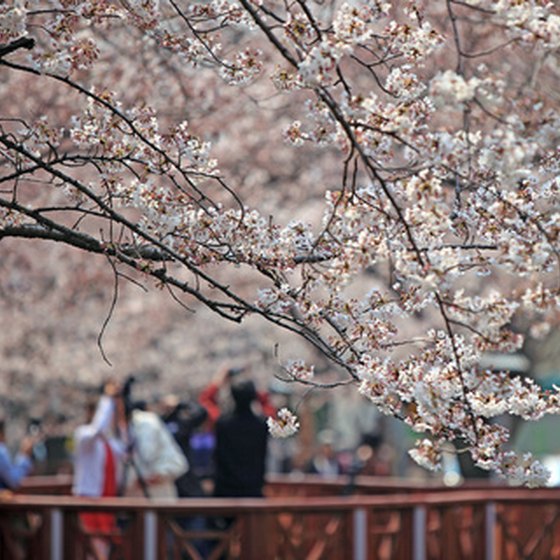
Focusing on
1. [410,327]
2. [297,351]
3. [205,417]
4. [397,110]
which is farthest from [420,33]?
[297,351]

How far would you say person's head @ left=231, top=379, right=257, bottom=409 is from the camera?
11.7m

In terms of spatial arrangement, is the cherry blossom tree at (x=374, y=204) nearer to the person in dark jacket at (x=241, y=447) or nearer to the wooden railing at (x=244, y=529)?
the wooden railing at (x=244, y=529)

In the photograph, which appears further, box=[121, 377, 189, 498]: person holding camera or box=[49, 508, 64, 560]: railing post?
box=[121, 377, 189, 498]: person holding camera

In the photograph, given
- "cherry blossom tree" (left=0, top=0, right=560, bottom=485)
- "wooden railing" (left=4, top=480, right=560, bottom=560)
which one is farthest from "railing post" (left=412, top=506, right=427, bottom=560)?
"cherry blossom tree" (left=0, top=0, right=560, bottom=485)

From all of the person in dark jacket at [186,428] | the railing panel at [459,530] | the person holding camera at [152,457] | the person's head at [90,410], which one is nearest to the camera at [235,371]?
the person holding camera at [152,457]

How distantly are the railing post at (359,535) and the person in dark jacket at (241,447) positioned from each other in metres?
1.42

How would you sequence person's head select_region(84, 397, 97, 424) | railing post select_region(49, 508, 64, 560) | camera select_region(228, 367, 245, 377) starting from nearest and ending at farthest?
railing post select_region(49, 508, 64, 560) → camera select_region(228, 367, 245, 377) → person's head select_region(84, 397, 97, 424)

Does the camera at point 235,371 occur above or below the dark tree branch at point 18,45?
below

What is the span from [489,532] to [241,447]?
1.98m

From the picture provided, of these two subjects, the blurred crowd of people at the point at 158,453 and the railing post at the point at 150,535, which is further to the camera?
the blurred crowd of people at the point at 158,453

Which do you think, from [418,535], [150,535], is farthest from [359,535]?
[150,535]

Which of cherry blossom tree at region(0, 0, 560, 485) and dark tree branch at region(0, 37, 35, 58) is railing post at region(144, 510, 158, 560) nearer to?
cherry blossom tree at region(0, 0, 560, 485)

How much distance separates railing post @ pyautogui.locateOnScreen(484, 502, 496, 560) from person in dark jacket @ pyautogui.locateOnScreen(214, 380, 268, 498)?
5.71 ft

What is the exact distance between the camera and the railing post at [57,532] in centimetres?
1040
